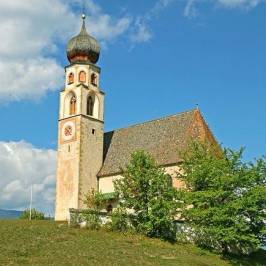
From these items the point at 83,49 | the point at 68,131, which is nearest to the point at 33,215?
the point at 68,131

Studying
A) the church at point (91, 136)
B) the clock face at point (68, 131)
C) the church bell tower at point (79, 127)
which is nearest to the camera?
the church at point (91, 136)

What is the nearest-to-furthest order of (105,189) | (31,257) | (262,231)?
(31,257), (262,231), (105,189)

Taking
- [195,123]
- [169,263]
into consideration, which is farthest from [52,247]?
[195,123]

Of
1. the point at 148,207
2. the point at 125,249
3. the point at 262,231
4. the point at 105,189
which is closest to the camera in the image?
the point at 125,249

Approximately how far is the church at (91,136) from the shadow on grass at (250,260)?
11.3 m

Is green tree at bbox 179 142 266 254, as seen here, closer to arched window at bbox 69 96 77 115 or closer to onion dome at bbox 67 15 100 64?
arched window at bbox 69 96 77 115

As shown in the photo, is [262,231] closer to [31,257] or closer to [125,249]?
[125,249]

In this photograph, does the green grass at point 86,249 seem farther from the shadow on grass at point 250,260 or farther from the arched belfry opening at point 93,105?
the arched belfry opening at point 93,105

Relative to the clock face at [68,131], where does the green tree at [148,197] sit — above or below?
below

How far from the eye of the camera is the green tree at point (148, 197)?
134ft

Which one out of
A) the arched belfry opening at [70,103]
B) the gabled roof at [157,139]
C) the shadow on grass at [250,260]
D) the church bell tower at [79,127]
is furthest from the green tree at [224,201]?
the arched belfry opening at [70,103]

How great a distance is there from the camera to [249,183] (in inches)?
1566

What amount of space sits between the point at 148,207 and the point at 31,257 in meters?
13.6

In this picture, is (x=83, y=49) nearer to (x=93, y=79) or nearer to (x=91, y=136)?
(x=93, y=79)
